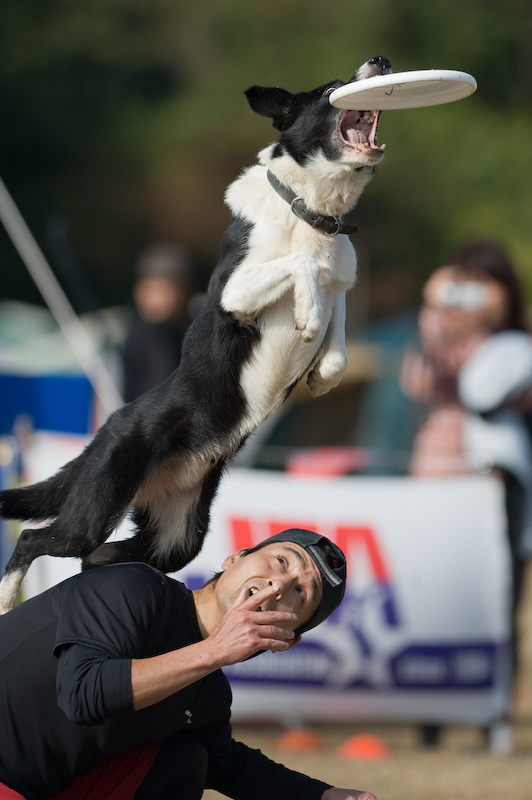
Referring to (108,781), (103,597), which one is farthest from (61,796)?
(103,597)

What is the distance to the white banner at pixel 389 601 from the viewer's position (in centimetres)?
447

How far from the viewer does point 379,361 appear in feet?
31.0

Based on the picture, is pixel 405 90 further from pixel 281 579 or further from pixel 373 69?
pixel 281 579

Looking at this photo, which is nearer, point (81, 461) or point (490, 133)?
point (81, 461)

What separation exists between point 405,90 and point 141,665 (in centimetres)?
141

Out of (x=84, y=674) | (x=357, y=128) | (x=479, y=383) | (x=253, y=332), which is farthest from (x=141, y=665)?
(x=479, y=383)

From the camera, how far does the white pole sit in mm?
3826

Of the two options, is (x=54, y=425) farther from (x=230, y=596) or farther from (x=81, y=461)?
(x=230, y=596)

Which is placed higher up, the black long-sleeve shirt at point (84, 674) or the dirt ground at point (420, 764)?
the black long-sleeve shirt at point (84, 674)

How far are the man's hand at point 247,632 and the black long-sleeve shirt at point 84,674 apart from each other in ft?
0.70

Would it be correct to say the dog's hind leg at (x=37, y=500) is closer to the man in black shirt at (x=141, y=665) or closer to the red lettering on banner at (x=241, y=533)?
the man in black shirt at (x=141, y=665)

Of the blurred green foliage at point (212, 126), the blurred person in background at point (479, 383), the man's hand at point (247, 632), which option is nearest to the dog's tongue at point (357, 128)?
the man's hand at point (247, 632)

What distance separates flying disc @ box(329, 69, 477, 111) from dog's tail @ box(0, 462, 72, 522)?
1.25 m

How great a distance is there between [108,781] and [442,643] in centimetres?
269
